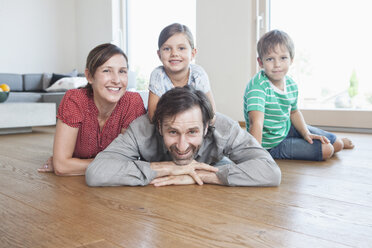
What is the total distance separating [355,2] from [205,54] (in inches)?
72.0

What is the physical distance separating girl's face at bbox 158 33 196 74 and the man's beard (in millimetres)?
496

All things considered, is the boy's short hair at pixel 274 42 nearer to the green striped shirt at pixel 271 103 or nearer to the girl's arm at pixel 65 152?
the green striped shirt at pixel 271 103

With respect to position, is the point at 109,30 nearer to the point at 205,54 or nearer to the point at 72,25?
the point at 72,25

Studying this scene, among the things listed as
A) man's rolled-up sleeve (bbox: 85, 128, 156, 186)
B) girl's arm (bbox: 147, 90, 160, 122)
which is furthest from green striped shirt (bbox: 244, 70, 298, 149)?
man's rolled-up sleeve (bbox: 85, 128, 156, 186)

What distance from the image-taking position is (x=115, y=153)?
1.63m

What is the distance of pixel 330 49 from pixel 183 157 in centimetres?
307

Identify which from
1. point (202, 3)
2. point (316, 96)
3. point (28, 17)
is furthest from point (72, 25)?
point (316, 96)

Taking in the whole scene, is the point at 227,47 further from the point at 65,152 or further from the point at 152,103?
the point at 65,152

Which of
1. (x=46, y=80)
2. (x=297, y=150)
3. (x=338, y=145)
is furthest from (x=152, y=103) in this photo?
(x=46, y=80)

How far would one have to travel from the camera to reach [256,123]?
2096 mm

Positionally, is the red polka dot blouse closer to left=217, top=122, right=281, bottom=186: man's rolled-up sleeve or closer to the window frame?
left=217, top=122, right=281, bottom=186: man's rolled-up sleeve

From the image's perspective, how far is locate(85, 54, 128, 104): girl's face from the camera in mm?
1750

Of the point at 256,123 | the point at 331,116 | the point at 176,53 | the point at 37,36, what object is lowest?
the point at 331,116

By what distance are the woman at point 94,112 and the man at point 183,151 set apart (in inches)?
8.1
